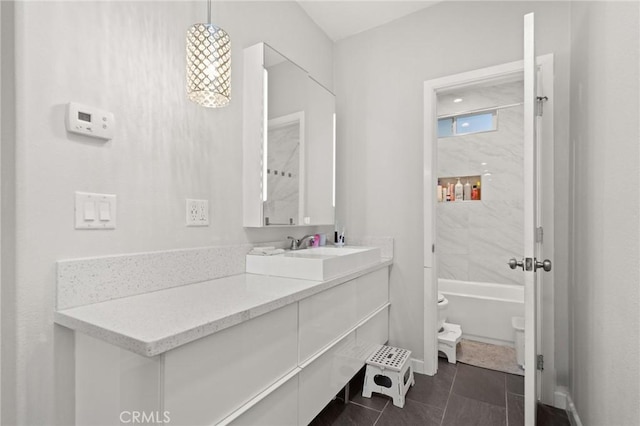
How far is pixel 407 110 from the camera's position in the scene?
2.36m

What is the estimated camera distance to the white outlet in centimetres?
146

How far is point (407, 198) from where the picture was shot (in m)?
2.33

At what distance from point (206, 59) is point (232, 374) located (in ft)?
3.86

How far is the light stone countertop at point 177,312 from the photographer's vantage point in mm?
814

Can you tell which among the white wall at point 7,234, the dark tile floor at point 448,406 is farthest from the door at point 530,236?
the white wall at point 7,234

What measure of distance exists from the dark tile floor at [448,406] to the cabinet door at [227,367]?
2.63 ft

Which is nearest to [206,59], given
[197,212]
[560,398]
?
[197,212]

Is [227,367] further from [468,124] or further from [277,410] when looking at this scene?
[468,124]

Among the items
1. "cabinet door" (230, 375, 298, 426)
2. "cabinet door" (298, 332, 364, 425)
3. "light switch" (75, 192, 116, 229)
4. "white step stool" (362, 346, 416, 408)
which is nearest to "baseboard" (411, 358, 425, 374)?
"white step stool" (362, 346, 416, 408)

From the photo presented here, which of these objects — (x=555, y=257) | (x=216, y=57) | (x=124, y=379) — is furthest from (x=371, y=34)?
(x=124, y=379)

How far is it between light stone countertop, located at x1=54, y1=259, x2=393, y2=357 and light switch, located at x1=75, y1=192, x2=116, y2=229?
271mm

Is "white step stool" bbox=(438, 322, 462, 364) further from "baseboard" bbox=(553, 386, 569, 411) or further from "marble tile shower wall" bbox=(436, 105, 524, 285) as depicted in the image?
"marble tile shower wall" bbox=(436, 105, 524, 285)

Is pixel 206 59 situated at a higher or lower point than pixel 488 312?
higher

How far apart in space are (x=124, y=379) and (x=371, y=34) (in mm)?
2658
